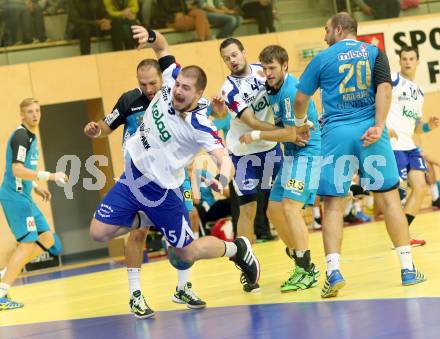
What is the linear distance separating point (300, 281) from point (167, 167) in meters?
1.65

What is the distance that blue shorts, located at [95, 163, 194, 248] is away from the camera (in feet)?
23.3

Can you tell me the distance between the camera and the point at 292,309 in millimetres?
6871

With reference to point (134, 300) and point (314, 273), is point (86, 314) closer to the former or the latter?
point (134, 300)

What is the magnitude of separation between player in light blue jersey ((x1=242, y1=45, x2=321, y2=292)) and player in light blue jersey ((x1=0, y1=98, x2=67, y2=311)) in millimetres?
2726

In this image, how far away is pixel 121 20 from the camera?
52.7ft

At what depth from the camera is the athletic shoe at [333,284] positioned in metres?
7.09

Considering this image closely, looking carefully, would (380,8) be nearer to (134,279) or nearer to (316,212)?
(316,212)

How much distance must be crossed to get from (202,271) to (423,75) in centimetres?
904

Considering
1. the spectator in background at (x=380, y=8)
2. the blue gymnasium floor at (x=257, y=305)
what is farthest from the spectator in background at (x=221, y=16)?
the blue gymnasium floor at (x=257, y=305)

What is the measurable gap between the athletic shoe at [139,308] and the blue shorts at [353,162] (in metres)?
1.64

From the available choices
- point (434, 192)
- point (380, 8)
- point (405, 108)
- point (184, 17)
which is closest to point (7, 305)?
point (405, 108)

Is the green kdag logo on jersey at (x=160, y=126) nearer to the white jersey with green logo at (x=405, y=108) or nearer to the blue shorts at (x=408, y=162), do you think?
the white jersey with green logo at (x=405, y=108)

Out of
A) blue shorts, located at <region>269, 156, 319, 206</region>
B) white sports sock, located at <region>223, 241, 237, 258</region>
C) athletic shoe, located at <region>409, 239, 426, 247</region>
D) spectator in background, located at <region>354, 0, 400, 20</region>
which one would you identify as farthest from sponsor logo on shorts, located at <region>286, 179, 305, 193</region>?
spectator in background, located at <region>354, 0, 400, 20</region>

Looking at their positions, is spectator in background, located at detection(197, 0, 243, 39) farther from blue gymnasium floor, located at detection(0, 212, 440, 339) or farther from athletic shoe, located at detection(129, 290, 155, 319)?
athletic shoe, located at detection(129, 290, 155, 319)
